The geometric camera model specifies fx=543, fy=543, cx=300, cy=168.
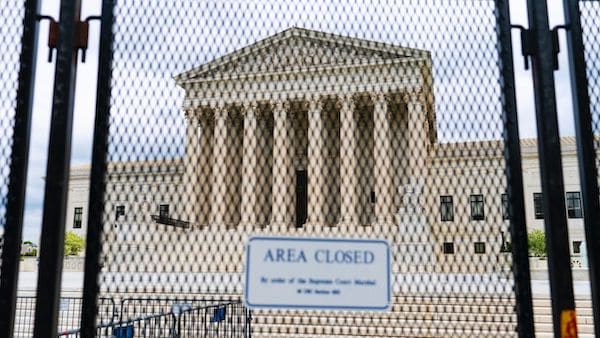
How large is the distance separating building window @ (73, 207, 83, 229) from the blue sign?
50645mm

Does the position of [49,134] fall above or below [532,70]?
below

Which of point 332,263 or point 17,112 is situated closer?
point 332,263

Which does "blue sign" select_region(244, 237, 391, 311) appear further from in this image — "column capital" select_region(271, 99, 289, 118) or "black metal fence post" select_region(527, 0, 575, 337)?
"column capital" select_region(271, 99, 289, 118)

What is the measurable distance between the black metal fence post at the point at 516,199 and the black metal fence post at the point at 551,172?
0.37 feet

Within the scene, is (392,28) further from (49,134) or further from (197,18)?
(49,134)

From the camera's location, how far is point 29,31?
115 inches

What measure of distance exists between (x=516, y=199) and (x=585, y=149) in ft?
1.43

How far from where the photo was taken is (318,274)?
260 cm

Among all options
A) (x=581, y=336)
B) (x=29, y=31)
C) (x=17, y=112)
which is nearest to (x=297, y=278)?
(x=17, y=112)

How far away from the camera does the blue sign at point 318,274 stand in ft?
8.46

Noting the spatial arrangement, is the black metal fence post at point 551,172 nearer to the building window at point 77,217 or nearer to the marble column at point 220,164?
the marble column at point 220,164

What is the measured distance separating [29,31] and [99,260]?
1.30 m

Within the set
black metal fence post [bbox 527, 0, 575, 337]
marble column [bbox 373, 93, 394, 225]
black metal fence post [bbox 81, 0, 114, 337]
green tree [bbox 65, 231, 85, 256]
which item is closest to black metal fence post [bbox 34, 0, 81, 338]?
black metal fence post [bbox 81, 0, 114, 337]

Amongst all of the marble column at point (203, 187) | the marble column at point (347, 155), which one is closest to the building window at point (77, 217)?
the marble column at point (347, 155)
